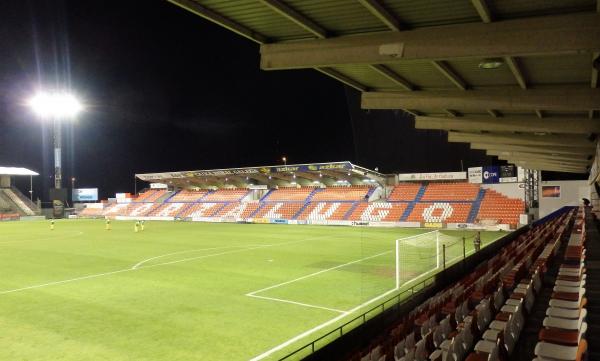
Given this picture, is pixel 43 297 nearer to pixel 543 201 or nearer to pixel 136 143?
pixel 543 201

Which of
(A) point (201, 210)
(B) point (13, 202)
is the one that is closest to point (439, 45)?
(A) point (201, 210)

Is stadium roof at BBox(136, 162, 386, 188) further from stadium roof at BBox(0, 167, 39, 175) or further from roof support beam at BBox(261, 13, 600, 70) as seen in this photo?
roof support beam at BBox(261, 13, 600, 70)

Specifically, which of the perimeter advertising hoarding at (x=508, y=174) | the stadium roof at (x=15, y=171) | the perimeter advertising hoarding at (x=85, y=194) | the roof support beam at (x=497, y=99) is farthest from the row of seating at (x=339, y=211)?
the roof support beam at (x=497, y=99)

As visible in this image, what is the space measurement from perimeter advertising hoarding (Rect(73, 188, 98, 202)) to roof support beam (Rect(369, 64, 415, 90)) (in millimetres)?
63027

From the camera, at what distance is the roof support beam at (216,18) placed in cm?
591

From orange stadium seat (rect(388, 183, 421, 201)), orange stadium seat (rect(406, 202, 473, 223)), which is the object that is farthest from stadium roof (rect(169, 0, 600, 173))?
orange stadium seat (rect(388, 183, 421, 201))

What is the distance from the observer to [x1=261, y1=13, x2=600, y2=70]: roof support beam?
5.27 meters

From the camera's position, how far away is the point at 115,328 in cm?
999

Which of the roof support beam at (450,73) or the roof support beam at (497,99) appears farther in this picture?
the roof support beam at (497,99)

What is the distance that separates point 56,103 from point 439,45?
52.9 m

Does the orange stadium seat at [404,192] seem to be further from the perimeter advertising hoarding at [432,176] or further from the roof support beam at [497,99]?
the roof support beam at [497,99]

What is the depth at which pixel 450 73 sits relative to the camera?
8477 millimetres

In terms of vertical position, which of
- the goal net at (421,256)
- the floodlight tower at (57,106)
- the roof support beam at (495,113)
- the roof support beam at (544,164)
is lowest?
the goal net at (421,256)

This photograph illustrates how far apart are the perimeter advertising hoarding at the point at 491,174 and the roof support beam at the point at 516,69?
3189 cm
